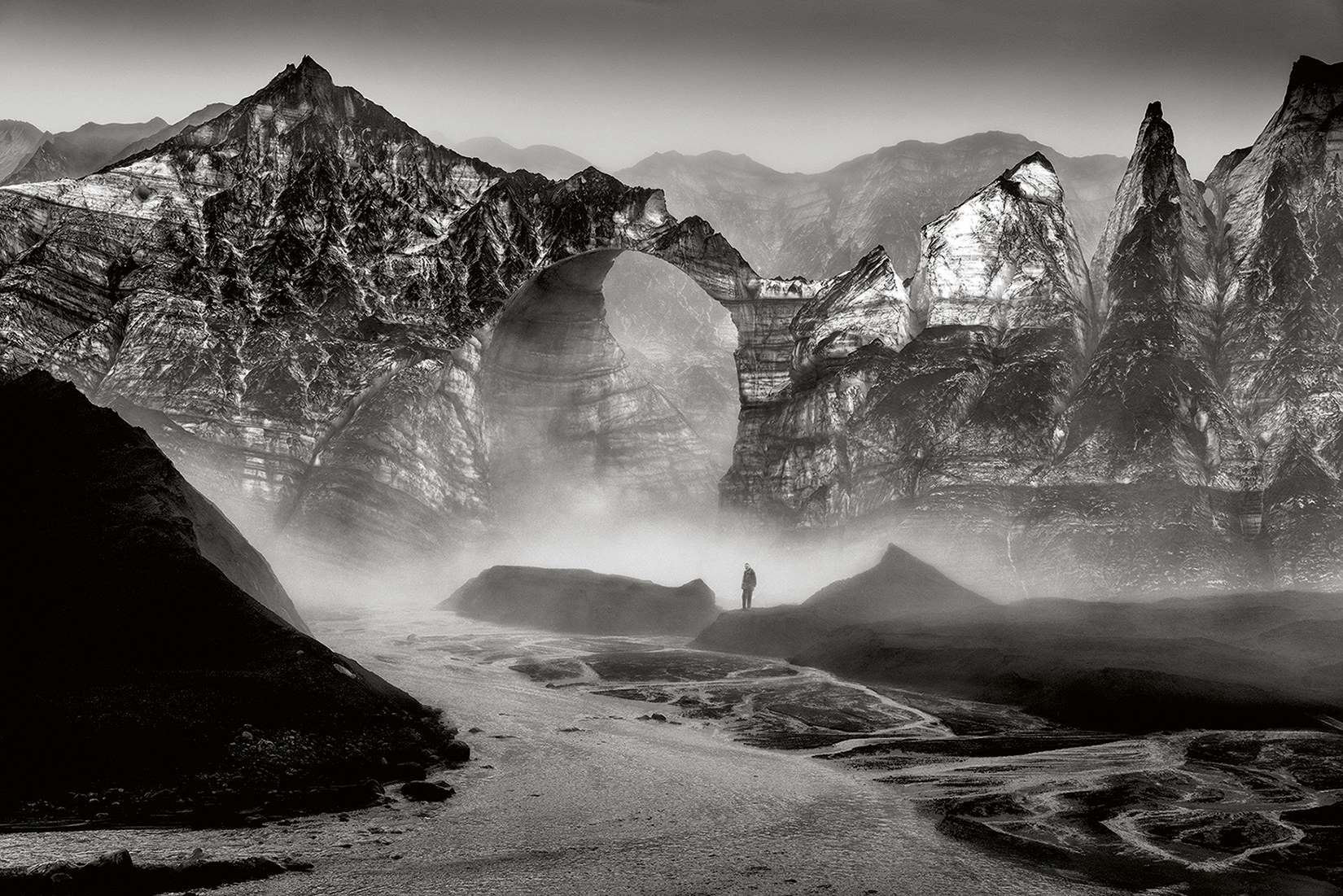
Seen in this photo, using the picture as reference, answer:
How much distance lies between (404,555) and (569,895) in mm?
58134

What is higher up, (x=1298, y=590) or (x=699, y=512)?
(x=699, y=512)

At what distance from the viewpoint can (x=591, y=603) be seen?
1919 inches

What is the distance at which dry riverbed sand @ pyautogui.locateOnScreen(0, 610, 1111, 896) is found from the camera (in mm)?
13078

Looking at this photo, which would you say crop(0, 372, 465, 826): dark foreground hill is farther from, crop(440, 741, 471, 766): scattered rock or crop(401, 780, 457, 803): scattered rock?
crop(401, 780, 457, 803): scattered rock

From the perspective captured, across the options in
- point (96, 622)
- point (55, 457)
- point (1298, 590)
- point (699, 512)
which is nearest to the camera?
point (96, 622)

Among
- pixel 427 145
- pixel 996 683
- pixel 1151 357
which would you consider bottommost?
pixel 996 683

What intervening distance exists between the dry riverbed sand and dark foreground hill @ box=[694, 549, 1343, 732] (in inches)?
332

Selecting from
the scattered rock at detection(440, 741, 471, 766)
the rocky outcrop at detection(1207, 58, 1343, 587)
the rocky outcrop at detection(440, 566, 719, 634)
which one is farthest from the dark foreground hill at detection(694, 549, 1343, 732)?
the scattered rock at detection(440, 741, 471, 766)

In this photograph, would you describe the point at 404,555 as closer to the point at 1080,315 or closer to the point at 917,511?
the point at 917,511

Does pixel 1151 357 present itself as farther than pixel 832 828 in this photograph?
Yes

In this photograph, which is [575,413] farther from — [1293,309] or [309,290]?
[1293,309]

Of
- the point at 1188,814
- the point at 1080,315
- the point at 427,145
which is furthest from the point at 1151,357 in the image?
the point at 427,145

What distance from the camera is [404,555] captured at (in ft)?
226

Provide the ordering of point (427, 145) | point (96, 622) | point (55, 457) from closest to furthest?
point (96, 622) < point (55, 457) < point (427, 145)
